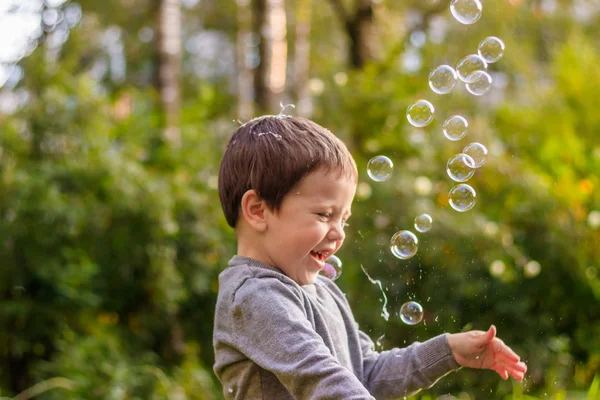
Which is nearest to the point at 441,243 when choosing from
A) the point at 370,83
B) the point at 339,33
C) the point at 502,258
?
the point at 502,258

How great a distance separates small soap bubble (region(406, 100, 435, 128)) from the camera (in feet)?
8.80

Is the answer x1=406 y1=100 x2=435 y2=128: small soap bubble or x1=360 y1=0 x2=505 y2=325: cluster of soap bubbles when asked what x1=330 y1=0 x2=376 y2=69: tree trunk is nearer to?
x1=360 y1=0 x2=505 y2=325: cluster of soap bubbles

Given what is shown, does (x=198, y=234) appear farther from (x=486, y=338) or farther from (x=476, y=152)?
(x=486, y=338)

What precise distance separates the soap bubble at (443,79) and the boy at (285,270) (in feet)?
2.99

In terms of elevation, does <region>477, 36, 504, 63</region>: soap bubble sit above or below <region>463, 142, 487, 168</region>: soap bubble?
above

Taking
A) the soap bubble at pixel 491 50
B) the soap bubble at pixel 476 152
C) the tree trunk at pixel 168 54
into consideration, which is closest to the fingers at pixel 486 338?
the soap bubble at pixel 476 152

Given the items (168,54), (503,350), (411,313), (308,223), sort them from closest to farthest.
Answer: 1. (308,223)
2. (503,350)
3. (411,313)
4. (168,54)

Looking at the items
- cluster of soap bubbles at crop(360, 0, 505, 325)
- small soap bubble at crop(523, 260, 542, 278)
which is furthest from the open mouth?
small soap bubble at crop(523, 260, 542, 278)

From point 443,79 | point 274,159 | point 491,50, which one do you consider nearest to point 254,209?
point 274,159

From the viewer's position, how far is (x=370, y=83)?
20.2 ft

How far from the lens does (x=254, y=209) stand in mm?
1950

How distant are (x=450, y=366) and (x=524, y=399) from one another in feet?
Result: 6.56

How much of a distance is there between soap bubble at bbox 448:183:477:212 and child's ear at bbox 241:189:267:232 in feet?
3.12

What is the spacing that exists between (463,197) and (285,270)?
0.94 metres
